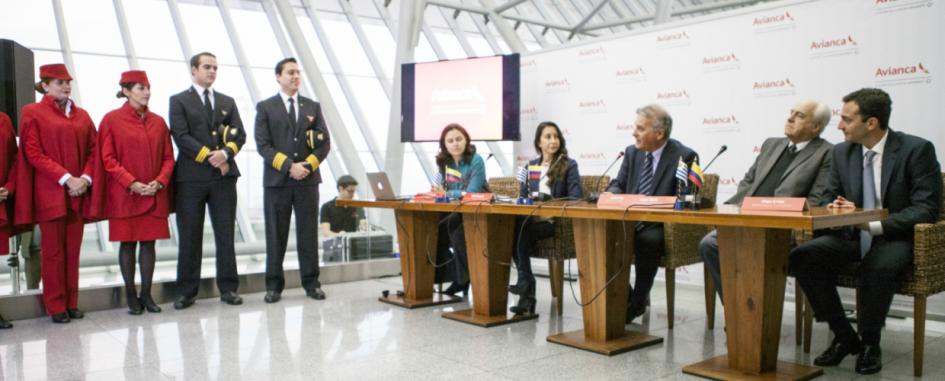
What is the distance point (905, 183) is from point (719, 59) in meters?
2.04

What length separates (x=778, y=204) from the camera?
7.73 feet

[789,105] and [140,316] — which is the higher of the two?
[789,105]

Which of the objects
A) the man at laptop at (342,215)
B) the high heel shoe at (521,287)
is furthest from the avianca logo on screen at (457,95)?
the high heel shoe at (521,287)

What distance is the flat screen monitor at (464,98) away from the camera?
5.91 meters

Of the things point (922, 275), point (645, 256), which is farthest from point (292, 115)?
point (922, 275)

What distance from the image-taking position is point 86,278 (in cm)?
464

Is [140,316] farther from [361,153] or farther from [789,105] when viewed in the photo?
[361,153]

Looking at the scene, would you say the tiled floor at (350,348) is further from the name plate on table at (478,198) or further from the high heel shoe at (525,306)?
the name plate on table at (478,198)

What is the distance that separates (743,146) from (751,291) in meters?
2.21

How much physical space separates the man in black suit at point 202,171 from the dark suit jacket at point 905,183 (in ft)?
10.9

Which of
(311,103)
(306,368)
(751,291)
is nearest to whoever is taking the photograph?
(751,291)

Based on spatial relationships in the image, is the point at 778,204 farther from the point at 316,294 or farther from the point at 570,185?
the point at 316,294

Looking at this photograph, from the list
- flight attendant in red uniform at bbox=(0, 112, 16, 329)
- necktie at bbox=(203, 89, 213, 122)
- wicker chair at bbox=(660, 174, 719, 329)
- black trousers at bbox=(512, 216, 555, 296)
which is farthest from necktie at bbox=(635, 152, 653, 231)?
flight attendant in red uniform at bbox=(0, 112, 16, 329)

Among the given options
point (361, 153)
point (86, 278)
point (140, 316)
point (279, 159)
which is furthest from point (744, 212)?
point (361, 153)
